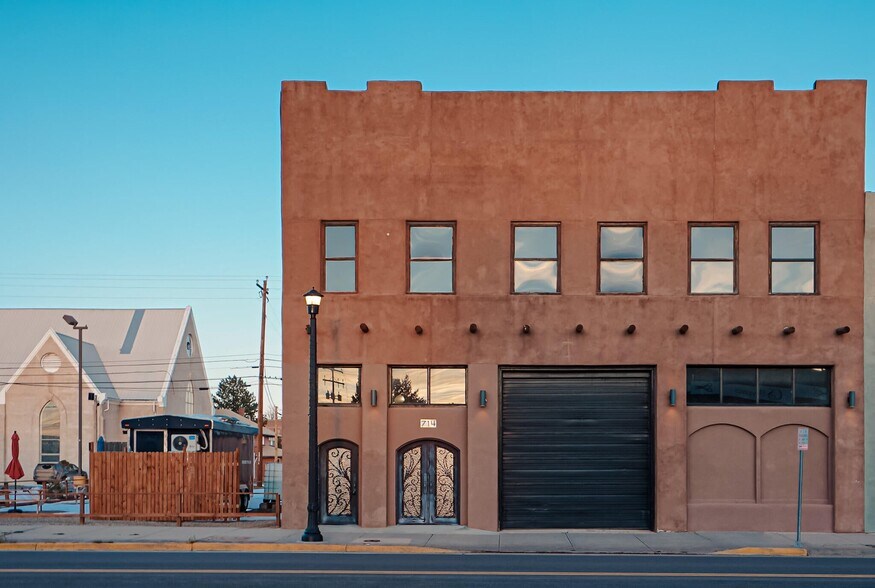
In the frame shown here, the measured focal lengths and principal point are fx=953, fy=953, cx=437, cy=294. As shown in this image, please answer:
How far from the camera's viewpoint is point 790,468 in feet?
71.8

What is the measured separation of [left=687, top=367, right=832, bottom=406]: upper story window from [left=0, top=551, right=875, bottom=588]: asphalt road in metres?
4.59

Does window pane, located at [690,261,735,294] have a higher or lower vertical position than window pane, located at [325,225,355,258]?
lower

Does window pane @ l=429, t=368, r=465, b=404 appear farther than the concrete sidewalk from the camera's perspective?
Yes

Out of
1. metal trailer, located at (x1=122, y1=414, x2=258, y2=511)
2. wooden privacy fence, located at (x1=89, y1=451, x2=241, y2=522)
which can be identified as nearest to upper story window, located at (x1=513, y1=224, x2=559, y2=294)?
wooden privacy fence, located at (x1=89, y1=451, x2=241, y2=522)

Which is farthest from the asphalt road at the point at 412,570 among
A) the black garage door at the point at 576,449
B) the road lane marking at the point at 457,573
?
the black garage door at the point at 576,449

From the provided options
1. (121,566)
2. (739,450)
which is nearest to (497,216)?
(739,450)

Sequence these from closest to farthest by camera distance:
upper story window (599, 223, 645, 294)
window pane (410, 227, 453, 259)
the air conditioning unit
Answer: upper story window (599, 223, 645, 294), window pane (410, 227, 453, 259), the air conditioning unit

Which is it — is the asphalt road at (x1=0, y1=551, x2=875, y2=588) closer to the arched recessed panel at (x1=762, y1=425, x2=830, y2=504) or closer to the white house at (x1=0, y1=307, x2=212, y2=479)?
the arched recessed panel at (x1=762, y1=425, x2=830, y2=504)

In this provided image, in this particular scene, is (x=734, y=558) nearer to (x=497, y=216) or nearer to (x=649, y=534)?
(x=649, y=534)

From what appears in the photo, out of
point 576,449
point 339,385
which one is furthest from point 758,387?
point 339,385

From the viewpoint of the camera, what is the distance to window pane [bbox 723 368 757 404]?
2208cm

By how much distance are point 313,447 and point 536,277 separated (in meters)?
6.50

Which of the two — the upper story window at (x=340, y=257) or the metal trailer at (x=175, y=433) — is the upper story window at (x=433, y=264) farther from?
the metal trailer at (x=175, y=433)

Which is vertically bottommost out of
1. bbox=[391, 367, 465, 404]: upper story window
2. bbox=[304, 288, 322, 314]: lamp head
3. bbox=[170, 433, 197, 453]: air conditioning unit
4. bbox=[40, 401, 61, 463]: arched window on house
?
bbox=[40, 401, 61, 463]: arched window on house
